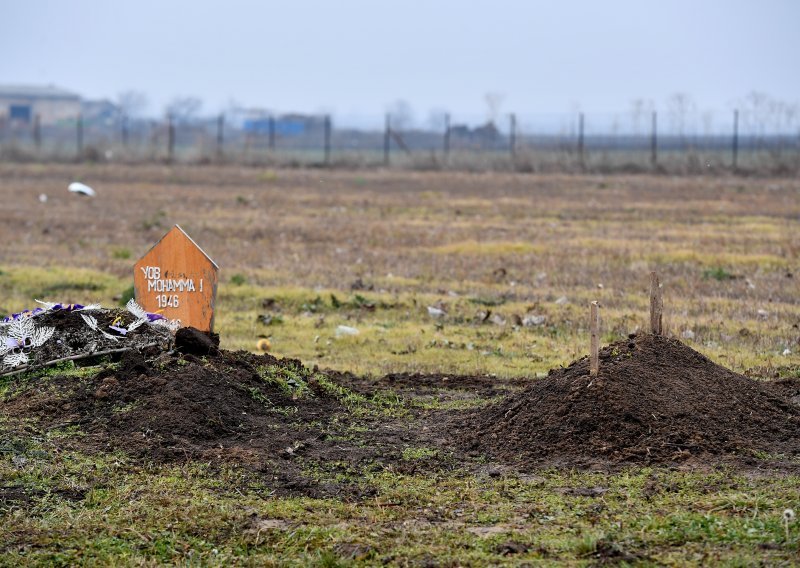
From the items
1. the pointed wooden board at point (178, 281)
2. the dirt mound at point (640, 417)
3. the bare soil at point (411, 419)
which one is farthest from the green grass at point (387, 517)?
the pointed wooden board at point (178, 281)

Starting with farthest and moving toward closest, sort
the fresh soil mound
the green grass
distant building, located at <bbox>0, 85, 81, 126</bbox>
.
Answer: distant building, located at <bbox>0, 85, 81, 126</bbox> < the fresh soil mound < the green grass

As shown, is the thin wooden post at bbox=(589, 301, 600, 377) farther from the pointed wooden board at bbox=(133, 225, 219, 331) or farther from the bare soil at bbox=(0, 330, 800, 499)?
the pointed wooden board at bbox=(133, 225, 219, 331)

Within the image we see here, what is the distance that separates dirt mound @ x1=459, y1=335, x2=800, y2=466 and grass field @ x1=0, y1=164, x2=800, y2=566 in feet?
1.21

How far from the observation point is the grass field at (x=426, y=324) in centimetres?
508

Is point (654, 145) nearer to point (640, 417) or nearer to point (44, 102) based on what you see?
point (640, 417)

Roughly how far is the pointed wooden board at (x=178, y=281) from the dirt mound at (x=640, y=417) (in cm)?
243

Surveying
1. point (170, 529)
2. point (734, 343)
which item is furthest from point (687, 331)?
point (170, 529)

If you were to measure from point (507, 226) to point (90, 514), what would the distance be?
17115 millimetres

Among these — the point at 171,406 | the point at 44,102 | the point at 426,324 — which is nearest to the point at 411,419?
the point at 171,406

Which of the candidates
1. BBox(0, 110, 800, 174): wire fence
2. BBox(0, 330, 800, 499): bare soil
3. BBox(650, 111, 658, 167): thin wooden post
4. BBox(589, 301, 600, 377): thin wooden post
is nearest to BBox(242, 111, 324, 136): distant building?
BBox(0, 110, 800, 174): wire fence

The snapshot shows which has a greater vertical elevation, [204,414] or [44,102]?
[44,102]

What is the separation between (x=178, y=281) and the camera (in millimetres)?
8625

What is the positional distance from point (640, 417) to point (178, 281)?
3.89m

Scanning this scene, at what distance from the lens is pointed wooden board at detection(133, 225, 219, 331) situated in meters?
8.58
